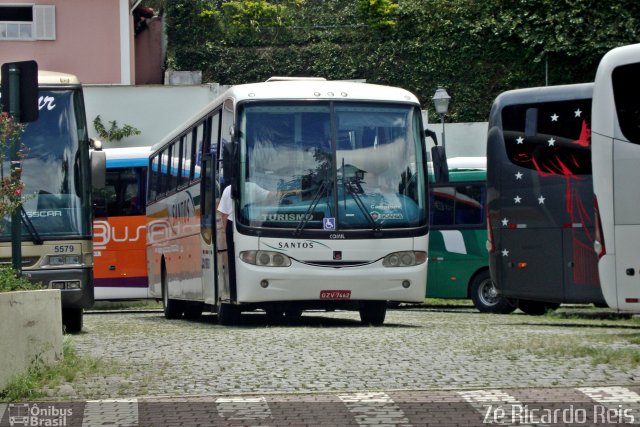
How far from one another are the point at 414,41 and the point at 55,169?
2654cm

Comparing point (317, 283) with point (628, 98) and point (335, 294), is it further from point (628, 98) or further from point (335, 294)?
point (628, 98)

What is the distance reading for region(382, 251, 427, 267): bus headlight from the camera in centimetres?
1758

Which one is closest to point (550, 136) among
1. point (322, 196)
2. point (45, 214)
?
point (322, 196)

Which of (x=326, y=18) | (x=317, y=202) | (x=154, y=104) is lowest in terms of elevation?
(x=317, y=202)

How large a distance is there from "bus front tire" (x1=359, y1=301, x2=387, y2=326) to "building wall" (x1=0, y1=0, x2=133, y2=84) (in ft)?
81.1

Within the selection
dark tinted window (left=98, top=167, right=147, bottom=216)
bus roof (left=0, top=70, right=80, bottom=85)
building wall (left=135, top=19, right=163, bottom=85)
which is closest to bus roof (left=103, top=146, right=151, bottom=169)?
dark tinted window (left=98, top=167, right=147, bottom=216)

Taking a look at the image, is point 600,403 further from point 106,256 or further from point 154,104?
point 154,104

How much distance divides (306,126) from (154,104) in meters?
20.1

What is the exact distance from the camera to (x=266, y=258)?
1738 centimetres

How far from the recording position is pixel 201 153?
2022 centimetres

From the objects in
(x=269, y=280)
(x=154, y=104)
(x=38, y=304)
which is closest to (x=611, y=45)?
(x=154, y=104)

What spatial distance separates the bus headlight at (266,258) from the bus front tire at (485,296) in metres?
9.59

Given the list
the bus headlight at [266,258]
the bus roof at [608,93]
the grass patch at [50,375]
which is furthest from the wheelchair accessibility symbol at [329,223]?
the grass patch at [50,375]

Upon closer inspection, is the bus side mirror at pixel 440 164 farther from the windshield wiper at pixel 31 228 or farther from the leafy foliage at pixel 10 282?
the leafy foliage at pixel 10 282
